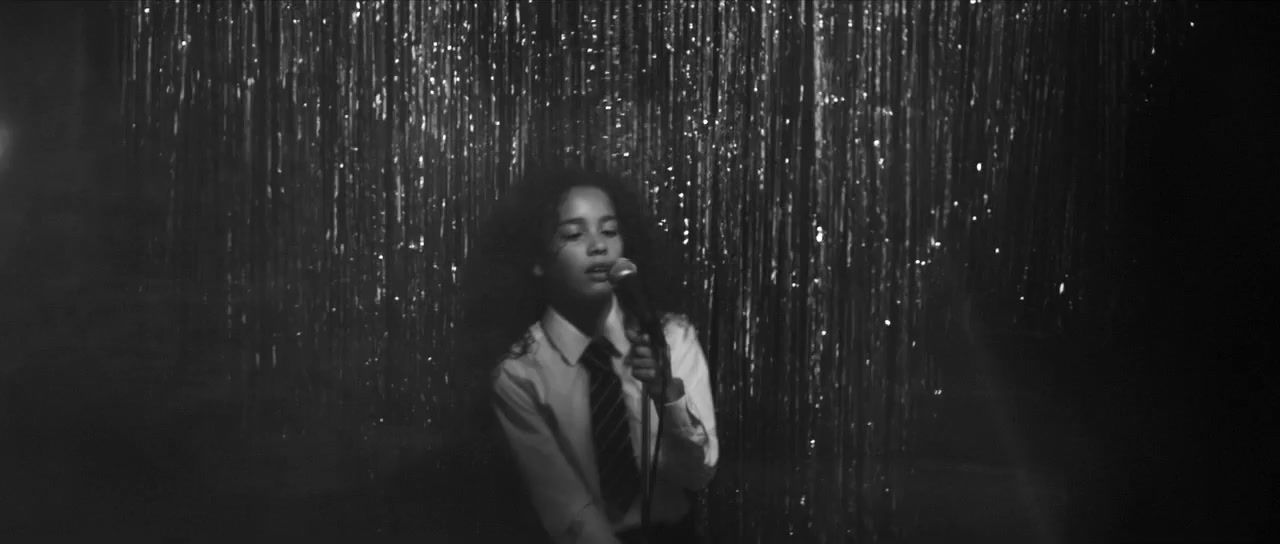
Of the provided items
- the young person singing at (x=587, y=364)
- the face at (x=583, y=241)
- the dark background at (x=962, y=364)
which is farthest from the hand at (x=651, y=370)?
the dark background at (x=962, y=364)

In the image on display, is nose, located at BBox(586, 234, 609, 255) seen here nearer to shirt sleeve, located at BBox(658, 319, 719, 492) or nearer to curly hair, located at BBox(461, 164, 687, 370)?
curly hair, located at BBox(461, 164, 687, 370)

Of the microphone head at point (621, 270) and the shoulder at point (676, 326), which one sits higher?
the microphone head at point (621, 270)

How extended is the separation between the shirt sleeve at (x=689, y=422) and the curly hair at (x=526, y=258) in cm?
6

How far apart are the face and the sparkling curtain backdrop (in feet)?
0.23

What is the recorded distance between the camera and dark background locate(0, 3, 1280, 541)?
153 cm

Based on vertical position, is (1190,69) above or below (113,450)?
above

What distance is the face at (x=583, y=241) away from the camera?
1508mm

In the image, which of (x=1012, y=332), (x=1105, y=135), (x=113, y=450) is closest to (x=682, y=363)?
(x=1012, y=332)

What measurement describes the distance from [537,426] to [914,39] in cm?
92

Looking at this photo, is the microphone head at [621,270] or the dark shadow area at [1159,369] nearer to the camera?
the microphone head at [621,270]

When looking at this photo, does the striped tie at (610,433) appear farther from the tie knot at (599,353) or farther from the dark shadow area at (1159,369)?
the dark shadow area at (1159,369)

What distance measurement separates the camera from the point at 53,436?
60.4 inches

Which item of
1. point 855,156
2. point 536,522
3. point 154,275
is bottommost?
point 536,522

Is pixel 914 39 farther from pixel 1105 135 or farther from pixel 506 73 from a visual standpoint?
pixel 506 73
